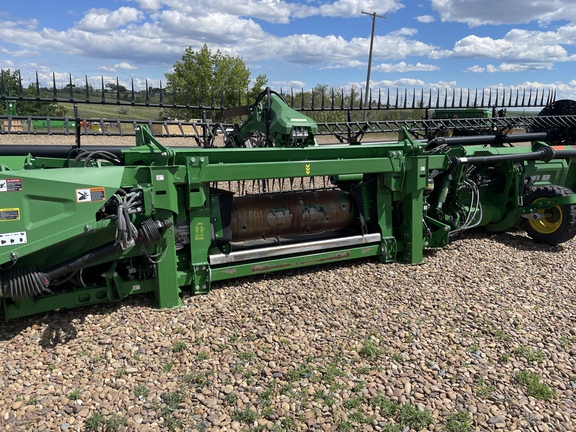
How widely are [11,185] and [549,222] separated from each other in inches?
264

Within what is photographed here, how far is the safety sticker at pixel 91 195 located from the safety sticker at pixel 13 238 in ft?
1.57

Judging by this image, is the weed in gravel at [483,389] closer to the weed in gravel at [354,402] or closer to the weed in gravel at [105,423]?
the weed in gravel at [354,402]

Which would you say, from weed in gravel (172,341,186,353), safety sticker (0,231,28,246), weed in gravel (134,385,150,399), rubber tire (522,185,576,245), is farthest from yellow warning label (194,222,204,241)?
rubber tire (522,185,576,245)

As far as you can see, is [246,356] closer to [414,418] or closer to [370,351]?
→ [370,351]

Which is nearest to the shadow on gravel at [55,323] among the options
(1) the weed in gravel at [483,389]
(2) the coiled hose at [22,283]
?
(2) the coiled hose at [22,283]

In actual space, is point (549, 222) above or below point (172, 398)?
above

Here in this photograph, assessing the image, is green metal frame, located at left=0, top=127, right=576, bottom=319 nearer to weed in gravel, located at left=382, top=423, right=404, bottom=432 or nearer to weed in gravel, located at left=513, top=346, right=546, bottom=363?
weed in gravel, located at left=513, top=346, right=546, bottom=363

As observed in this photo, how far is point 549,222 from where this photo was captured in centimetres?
693

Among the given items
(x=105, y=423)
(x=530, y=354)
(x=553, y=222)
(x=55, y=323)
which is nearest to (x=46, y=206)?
(x=55, y=323)

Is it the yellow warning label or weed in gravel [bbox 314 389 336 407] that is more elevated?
the yellow warning label

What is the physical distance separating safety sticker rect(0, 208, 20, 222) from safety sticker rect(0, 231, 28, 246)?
12 centimetres

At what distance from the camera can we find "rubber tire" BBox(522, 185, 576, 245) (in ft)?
21.7

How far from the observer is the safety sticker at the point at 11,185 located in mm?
3619

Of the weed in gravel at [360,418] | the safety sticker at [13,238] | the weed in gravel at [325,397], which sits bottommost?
the weed in gravel at [360,418]
